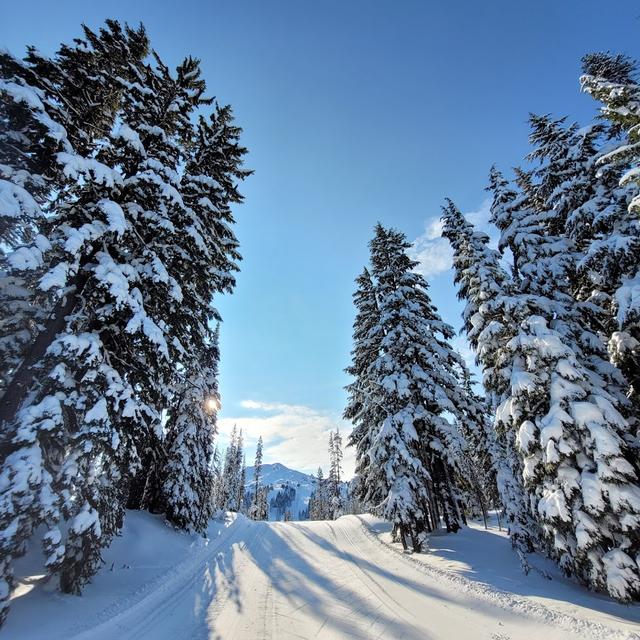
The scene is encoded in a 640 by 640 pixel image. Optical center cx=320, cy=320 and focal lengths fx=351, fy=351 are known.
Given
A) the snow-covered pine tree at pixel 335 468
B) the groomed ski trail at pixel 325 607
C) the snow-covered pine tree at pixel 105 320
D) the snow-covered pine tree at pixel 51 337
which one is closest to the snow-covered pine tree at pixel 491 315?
the groomed ski trail at pixel 325 607

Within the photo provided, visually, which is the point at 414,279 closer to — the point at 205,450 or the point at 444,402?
the point at 444,402

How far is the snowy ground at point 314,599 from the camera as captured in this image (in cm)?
→ 702

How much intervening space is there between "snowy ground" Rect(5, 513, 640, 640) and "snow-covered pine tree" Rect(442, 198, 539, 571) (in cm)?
195

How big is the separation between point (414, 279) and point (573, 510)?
13.5 meters

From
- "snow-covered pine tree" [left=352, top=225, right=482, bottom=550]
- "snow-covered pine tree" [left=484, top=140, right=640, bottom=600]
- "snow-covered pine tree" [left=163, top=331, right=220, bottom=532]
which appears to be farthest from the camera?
"snow-covered pine tree" [left=163, top=331, right=220, bottom=532]

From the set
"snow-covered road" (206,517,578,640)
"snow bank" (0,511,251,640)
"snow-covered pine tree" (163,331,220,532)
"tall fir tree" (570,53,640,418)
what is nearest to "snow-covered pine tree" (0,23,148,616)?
"snow bank" (0,511,251,640)

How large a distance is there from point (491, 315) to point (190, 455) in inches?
642

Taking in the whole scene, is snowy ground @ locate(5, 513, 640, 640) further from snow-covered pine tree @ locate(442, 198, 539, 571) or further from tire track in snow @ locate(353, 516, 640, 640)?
snow-covered pine tree @ locate(442, 198, 539, 571)

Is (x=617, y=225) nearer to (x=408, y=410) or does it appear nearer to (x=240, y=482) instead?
(x=408, y=410)

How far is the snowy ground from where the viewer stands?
23.0ft

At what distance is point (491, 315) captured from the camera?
12.6 meters

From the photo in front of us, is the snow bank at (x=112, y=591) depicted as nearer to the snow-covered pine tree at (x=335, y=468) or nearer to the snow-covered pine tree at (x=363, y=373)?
the snow-covered pine tree at (x=363, y=373)

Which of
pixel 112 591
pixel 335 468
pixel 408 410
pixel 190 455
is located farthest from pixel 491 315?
pixel 335 468

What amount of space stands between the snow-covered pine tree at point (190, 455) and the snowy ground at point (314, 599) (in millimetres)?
2411
